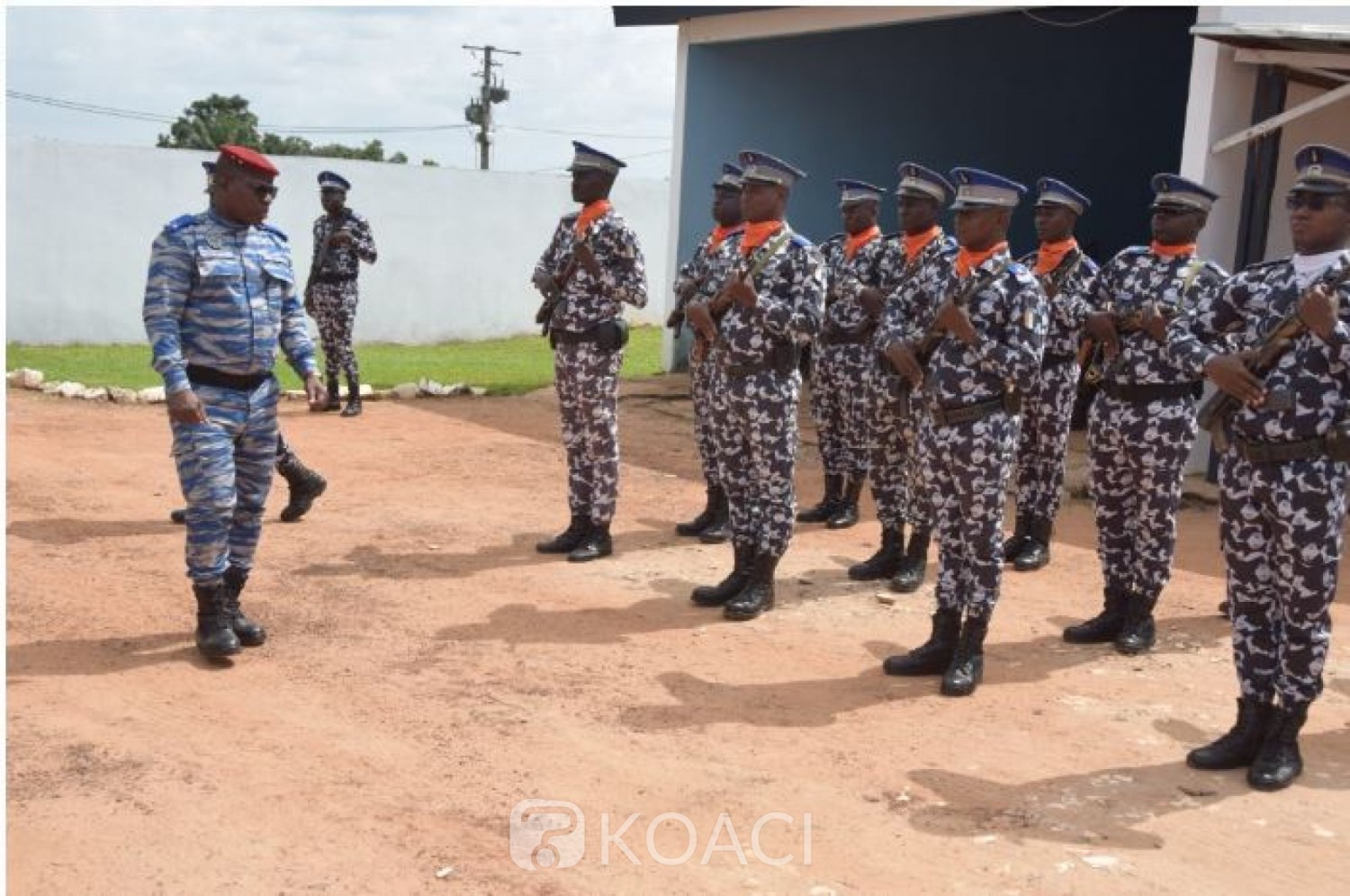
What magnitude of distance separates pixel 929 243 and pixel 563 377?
2.04 m

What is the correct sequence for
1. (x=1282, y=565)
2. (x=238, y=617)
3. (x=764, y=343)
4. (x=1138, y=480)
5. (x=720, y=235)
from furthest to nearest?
(x=720, y=235)
(x=764, y=343)
(x=1138, y=480)
(x=238, y=617)
(x=1282, y=565)

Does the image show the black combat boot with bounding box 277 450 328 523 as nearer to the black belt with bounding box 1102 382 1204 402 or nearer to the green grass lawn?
the black belt with bounding box 1102 382 1204 402

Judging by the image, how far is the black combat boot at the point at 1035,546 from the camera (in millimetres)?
7766

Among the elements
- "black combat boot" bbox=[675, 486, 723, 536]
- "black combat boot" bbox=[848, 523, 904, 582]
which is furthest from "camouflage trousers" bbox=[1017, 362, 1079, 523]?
"black combat boot" bbox=[675, 486, 723, 536]

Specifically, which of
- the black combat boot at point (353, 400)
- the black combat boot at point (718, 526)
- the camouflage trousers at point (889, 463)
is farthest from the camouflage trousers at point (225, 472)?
the black combat boot at point (353, 400)

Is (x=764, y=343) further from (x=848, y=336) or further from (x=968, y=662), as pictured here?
(x=848, y=336)

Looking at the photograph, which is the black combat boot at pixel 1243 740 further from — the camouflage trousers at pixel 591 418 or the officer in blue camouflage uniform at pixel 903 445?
the camouflage trousers at pixel 591 418

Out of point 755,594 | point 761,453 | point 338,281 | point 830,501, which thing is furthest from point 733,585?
point 338,281

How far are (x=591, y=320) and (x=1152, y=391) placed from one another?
2855mm

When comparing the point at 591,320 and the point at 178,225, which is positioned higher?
the point at 178,225

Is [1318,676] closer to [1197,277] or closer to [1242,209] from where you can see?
[1197,277]

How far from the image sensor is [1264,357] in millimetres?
4430

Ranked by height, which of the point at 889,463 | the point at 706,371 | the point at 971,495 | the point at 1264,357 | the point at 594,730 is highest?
the point at 1264,357

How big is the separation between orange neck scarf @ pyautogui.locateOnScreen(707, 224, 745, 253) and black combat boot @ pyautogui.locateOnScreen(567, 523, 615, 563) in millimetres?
1616
